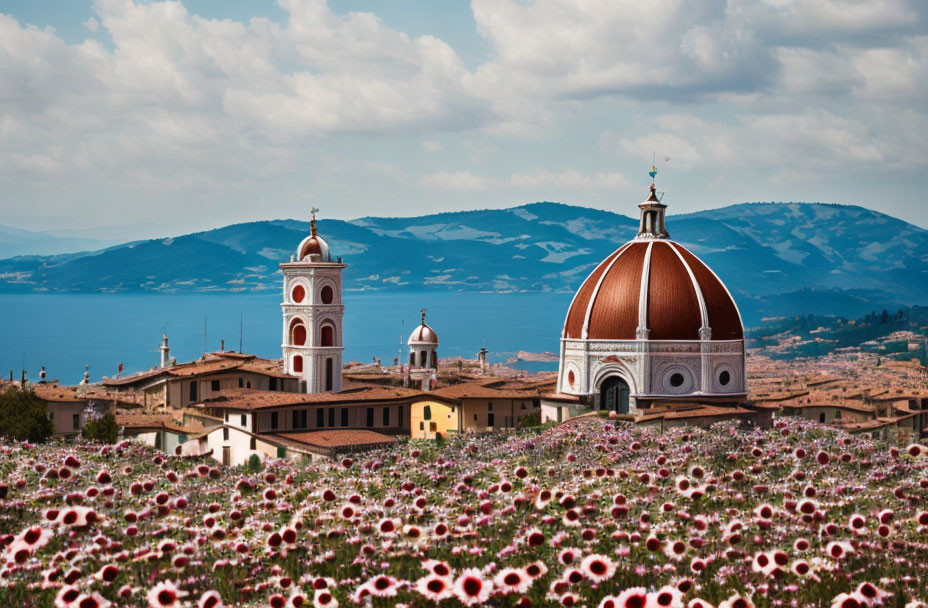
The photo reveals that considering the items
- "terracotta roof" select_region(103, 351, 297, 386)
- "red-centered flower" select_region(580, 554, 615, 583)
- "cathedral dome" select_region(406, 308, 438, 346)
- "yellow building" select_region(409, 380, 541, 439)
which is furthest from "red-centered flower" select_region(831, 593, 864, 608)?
"cathedral dome" select_region(406, 308, 438, 346)

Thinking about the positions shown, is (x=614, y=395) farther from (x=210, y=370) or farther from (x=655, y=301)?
(x=210, y=370)

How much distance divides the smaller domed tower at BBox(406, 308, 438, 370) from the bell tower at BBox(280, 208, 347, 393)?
9.94m

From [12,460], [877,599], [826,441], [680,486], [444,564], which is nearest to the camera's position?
[877,599]

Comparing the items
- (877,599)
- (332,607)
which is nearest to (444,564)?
(332,607)

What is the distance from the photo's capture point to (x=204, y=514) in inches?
605

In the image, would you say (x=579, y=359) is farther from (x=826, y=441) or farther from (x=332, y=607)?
(x=332, y=607)

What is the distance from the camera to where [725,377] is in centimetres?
Result: 5544

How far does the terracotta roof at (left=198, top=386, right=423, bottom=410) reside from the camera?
181 ft

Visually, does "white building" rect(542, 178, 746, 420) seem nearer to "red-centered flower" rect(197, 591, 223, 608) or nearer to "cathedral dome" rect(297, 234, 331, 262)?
"cathedral dome" rect(297, 234, 331, 262)

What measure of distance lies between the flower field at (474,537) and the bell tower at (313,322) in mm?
49370

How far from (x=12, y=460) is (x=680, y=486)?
409 inches

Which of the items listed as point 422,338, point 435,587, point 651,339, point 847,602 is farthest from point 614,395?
point 847,602

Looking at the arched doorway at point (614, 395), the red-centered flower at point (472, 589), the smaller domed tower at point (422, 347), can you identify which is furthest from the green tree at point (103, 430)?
the red-centered flower at point (472, 589)

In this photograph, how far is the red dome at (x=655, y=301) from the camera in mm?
54875
